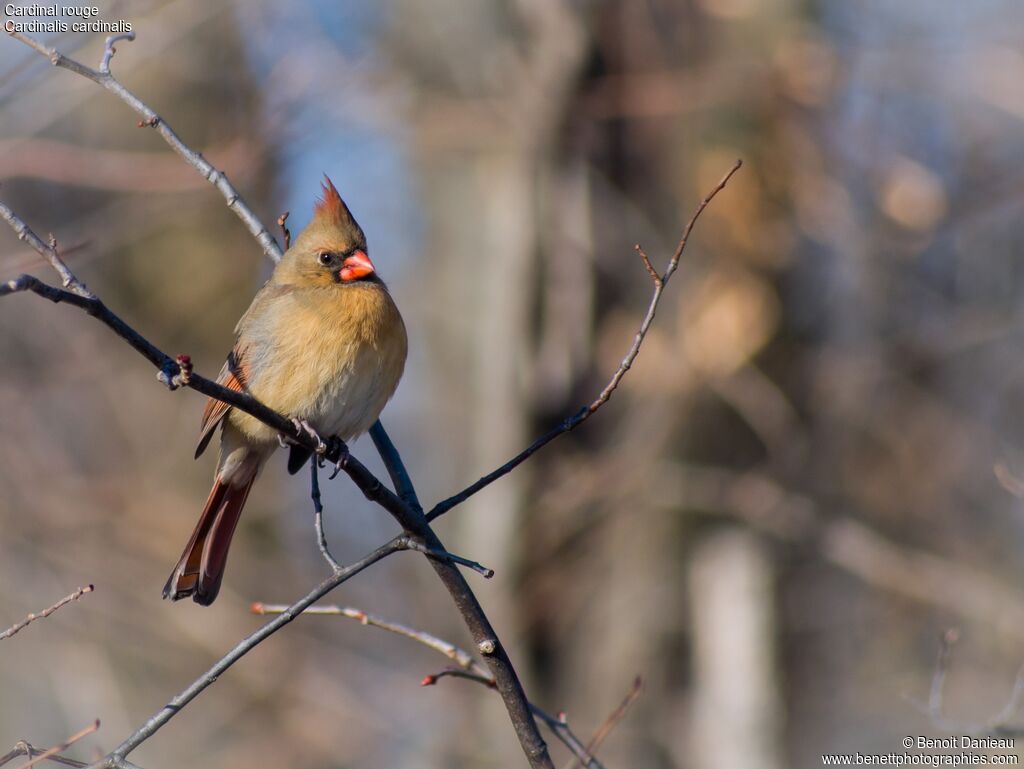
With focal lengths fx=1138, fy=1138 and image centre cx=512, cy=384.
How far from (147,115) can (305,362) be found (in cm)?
95

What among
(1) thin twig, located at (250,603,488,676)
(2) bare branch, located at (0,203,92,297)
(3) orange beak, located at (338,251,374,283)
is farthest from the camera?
(3) orange beak, located at (338,251,374,283)

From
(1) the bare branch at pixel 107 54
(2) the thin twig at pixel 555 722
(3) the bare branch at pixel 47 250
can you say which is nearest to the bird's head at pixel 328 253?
(1) the bare branch at pixel 107 54

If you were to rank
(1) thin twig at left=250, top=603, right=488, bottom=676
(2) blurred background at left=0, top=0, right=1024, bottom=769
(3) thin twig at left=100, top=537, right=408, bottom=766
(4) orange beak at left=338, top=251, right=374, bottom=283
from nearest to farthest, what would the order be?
(3) thin twig at left=100, top=537, right=408, bottom=766 < (1) thin twig at left=250, top=603, right=488, bottom=676 < (4) orange beak at left=338, top=251, right=374, bottom=283 < (2) blurred background at left=0, top=0, right=1024, bottom=769

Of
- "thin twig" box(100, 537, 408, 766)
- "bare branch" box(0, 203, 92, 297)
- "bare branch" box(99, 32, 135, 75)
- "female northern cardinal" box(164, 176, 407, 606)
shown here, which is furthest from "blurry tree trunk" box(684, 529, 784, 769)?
"bare branch" box(0, 203, 92, 297)

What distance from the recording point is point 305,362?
3.26 meters

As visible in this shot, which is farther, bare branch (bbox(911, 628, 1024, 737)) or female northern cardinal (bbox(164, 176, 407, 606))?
female northern cardinal (bbox(164, 176, 407, 606))

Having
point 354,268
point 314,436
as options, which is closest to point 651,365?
point 354,268

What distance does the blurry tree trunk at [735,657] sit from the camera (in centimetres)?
586

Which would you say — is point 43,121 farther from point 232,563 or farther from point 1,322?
point 232,563

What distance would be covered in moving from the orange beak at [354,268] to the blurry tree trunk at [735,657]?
315 cm

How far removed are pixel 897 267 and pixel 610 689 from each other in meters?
2.69

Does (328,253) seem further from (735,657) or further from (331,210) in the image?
(735,657)

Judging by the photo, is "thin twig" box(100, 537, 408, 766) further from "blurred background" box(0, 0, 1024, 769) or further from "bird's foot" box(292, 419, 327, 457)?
"blurred background" box(0, 0, 1024, 769)

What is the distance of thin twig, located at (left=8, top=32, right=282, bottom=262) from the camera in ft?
7.77
